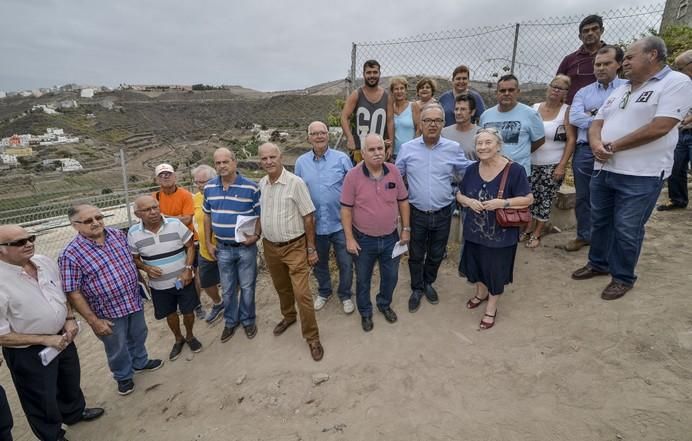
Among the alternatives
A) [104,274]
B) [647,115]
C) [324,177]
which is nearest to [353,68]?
[324,177]

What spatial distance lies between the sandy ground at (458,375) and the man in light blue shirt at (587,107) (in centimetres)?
83

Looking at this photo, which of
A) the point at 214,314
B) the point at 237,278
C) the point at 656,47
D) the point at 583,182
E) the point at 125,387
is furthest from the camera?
the point at 214,314

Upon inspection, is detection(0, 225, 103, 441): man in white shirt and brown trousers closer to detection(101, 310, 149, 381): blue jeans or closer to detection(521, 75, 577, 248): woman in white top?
detection(101, 310, 149, 381): blue jeans

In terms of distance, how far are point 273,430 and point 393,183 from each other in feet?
7.24

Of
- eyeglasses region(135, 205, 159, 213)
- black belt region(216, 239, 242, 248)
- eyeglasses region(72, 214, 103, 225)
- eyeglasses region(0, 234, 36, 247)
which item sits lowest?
black belt region(216, 239, 242, 248)

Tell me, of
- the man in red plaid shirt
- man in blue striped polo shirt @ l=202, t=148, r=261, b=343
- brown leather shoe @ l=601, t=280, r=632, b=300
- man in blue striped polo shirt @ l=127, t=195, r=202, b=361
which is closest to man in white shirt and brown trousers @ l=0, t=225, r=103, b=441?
the man in red plaid shirt

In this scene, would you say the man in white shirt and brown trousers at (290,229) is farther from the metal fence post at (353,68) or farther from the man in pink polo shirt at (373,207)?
the metal fence post at (353,68)

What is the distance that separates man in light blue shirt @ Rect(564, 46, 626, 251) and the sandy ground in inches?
32.9

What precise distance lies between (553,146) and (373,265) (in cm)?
246

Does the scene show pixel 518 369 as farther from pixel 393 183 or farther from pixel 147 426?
pixel 147 426

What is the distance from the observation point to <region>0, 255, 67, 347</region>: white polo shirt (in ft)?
7.77

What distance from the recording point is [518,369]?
2.71 meters

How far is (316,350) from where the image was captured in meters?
3.28

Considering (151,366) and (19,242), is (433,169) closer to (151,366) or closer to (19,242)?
(19,242)
